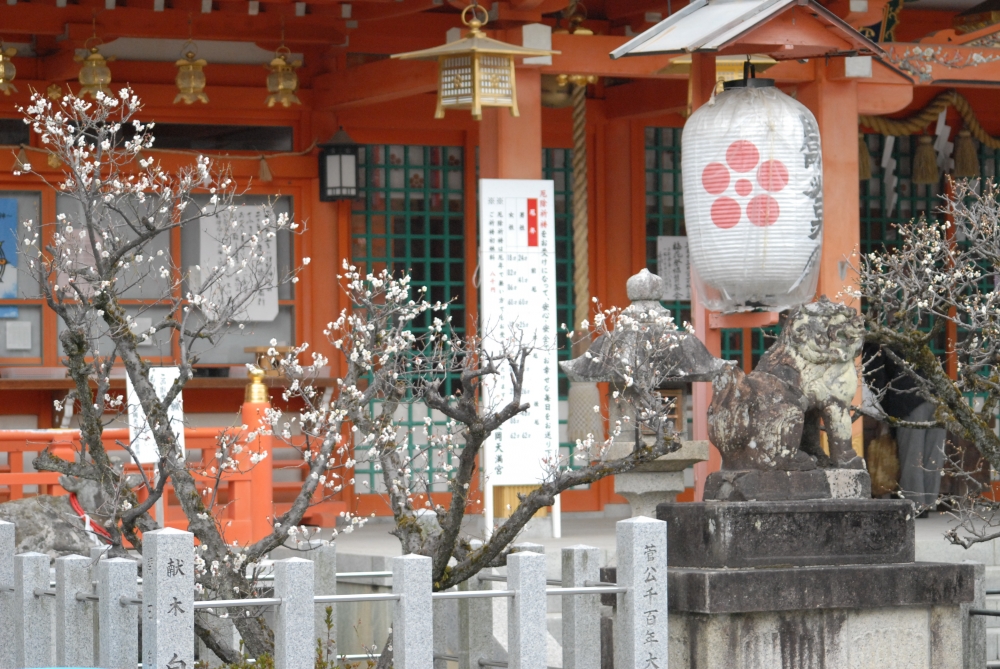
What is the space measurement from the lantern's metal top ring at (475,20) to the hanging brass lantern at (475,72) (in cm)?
3

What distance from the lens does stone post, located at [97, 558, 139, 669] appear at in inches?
244

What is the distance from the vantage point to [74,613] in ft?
22.2

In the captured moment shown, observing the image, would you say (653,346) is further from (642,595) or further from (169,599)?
(169,599)

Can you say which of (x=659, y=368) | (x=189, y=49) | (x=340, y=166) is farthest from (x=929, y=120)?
(x=189, y=49)

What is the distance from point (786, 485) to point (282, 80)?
632 cm

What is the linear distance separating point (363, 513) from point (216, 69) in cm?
388

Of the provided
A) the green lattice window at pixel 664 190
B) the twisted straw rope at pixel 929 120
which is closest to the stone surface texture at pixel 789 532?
the green lattice window at pixel 664 190

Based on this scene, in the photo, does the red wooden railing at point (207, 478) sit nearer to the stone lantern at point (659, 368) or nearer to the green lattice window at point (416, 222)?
the stone lantern at point (659, 368)

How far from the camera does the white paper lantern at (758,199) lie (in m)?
8.41

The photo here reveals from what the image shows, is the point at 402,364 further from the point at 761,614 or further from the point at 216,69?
the point at 216,69

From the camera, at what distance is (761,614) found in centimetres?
706

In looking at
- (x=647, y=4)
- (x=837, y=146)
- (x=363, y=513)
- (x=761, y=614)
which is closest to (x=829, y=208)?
(x=837, y=146)

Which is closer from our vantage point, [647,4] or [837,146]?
[837,146]

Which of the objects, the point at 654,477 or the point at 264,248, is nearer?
the point at 654,477
